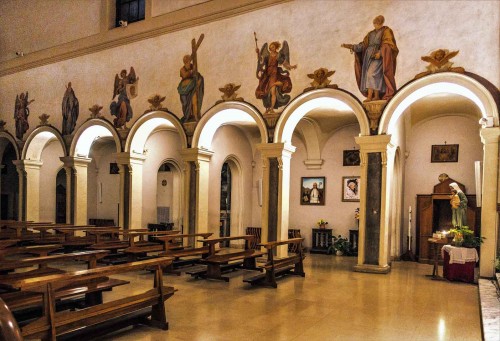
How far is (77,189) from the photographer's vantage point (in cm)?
1644

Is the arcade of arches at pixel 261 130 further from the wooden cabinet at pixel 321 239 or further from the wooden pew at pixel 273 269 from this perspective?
the wooden pew at pixel 273 269

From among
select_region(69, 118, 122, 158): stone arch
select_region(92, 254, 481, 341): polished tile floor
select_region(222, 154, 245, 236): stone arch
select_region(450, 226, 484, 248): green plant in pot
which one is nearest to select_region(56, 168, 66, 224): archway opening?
select_region(69, 118, 122, 158): stone arch

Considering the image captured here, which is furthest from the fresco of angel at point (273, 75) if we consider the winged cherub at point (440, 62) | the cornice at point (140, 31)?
the winged cherub at point (440, 62)

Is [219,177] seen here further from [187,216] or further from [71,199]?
[71,199]

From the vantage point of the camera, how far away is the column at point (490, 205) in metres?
9.07

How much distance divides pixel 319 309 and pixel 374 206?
4320mm

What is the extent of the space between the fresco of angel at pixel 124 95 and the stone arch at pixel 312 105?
5886 millimetres

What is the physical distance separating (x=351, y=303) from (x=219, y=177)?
31.5 feet

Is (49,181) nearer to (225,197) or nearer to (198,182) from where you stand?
(225,197)

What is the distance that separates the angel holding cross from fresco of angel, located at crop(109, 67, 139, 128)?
217 cm

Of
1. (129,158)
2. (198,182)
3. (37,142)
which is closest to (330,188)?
(198,182)

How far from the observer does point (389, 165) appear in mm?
10648

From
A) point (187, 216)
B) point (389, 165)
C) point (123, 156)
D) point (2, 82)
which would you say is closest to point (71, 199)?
point (123, 156)

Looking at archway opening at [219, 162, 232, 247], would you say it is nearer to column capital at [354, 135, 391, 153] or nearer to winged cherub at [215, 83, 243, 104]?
winged cherub at [215, 83, 243, 104]
